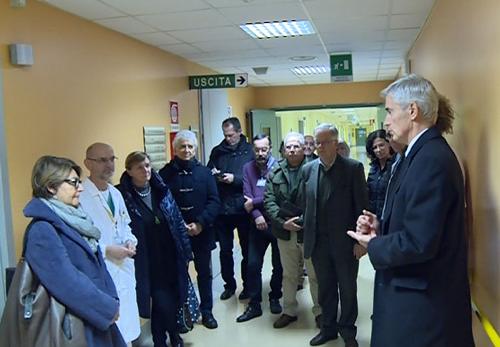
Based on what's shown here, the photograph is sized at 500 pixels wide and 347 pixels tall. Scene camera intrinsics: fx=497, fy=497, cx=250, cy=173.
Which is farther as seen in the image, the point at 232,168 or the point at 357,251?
the point at 232,168

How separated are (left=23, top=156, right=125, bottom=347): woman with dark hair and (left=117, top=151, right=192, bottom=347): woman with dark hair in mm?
971

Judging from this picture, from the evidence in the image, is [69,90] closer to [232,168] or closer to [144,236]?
[144,236]

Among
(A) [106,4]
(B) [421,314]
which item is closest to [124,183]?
(A) [106,4]

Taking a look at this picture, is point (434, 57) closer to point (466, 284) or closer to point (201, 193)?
point (201, 193)

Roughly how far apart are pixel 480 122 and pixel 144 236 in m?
2.09

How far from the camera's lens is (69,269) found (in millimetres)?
1962

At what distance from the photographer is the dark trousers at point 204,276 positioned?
Answer: 396 centimetres

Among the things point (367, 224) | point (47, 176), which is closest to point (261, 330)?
point (367, 224)

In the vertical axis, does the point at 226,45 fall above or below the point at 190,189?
above

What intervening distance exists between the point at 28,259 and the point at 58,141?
4.56ft

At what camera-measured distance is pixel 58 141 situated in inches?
125

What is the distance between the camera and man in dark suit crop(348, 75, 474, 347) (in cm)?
170

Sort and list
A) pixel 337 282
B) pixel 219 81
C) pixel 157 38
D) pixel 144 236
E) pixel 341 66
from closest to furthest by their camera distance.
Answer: pixel 144 236 < pixel 337 282 < pixel 157 38 < pixel 219 81 < pixel 341 66

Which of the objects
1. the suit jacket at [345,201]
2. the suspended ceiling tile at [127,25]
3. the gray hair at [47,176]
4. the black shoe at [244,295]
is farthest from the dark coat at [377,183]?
the gray hair at [47,176]
